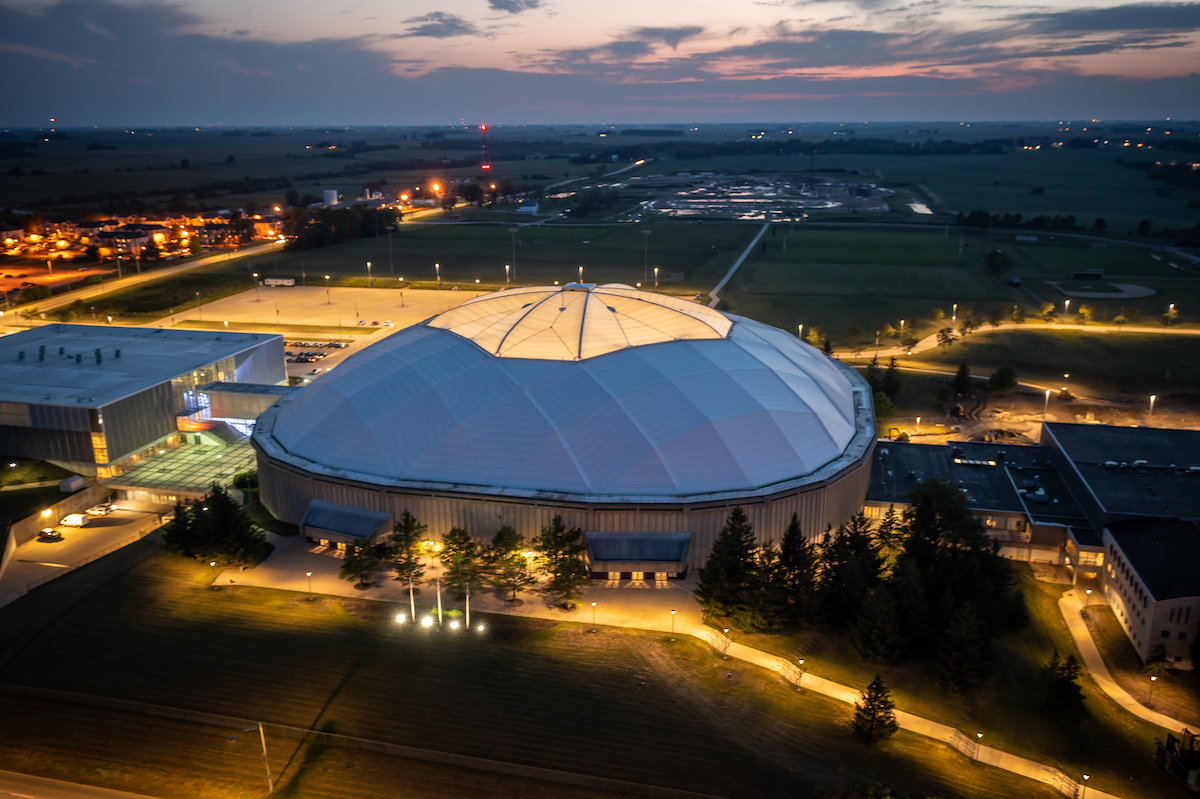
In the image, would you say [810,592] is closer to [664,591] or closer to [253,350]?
[664,591]

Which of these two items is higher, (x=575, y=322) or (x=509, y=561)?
(x=575, y=322)

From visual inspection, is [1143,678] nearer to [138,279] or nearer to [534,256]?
[534,256]

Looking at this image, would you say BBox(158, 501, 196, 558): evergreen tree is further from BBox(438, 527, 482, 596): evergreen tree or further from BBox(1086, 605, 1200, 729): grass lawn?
BBox(1086, 605, 1200, 729): grass lawn

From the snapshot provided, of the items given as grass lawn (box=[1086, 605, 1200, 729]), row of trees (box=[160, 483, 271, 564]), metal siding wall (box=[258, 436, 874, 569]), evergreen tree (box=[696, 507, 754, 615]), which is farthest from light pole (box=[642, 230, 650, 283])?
grass lawn (box=[1086, 605, 1200, 729])

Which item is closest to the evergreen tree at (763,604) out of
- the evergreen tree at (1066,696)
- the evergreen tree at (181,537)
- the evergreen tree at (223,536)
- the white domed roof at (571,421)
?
the white domed roof at (571,421)

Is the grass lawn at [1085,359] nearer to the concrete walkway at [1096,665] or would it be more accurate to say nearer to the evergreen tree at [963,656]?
the concrete walkway at [1096,665]

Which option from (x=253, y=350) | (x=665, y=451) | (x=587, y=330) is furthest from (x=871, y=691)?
(x=253, y=350)

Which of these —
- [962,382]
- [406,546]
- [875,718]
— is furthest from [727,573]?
[962,382]

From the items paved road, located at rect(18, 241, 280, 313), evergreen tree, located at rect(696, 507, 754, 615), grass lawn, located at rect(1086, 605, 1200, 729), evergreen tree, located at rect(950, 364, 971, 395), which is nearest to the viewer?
grass lawn, located at rect(1086, 605, 1200, 729)
